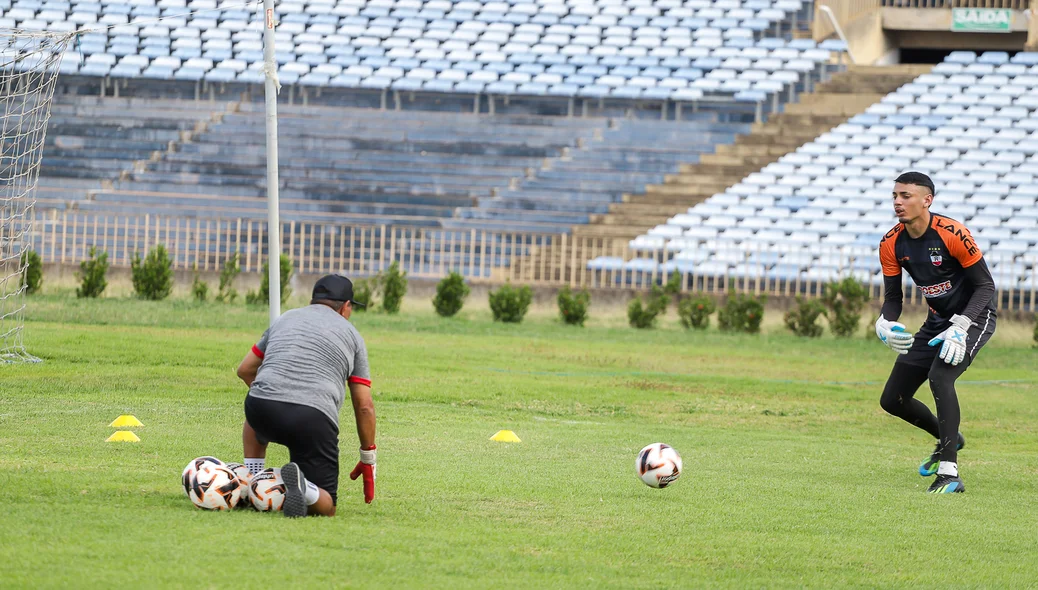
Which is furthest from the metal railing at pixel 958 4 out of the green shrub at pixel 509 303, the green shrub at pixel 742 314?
the green shrub at pixel 509 303

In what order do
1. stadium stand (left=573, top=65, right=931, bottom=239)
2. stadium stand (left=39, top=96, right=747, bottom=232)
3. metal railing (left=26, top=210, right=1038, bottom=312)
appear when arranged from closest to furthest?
metal railing (left=26, top=210, right=1038, bottom=312) → stadium stand (left=573, top=65, right=931, bottom=239) → stadium stand (left=39, top=96, right=747, bottom=232)

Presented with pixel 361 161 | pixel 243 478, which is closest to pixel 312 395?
pixel 243 478

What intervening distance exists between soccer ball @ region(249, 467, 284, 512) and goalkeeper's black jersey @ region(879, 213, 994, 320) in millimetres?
4613

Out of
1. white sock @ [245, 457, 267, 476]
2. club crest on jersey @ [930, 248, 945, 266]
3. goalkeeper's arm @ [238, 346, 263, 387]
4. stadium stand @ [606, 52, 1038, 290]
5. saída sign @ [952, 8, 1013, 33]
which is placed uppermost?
saída sign @ [952, 8, 1013, 33]

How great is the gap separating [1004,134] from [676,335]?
14.3 m

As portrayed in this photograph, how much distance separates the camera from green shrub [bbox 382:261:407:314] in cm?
2572

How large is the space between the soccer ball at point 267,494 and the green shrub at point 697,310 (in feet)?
64.4

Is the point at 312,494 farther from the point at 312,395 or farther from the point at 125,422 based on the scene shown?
the point at 125,422

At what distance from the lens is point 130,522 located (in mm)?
6012

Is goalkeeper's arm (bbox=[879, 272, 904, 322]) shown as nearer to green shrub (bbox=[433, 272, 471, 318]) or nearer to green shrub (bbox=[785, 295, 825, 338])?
green shrub (bbox=[785, 295, 825, 338])

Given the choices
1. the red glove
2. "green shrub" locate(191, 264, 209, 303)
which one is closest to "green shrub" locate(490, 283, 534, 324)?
"green shrub" locate(191, 264, 209, 303)

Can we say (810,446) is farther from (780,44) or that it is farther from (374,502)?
(780,44)

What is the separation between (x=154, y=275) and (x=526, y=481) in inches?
733

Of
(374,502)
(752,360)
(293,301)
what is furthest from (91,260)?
(374,502)
